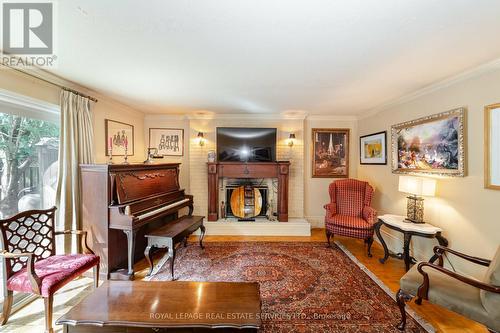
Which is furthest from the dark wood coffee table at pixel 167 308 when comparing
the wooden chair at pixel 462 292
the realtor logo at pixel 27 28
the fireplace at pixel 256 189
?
the fireplace at pixel 256 189

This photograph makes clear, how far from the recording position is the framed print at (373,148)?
3564mm

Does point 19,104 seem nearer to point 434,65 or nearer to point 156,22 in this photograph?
point 156,22

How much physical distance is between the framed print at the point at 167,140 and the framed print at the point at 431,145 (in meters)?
4.00

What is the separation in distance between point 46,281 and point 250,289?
1.69 meters

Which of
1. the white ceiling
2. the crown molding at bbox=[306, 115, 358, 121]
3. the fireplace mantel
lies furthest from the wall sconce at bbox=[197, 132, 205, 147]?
the crown molding at bbox=[306, 115, 358, 121]

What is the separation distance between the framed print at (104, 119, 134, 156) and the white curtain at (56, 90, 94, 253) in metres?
0.48

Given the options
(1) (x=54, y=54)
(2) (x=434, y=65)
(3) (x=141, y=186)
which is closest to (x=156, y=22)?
(1) (x=54, y=54)

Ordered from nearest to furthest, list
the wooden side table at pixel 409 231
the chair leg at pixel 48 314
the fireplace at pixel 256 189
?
the chair leg at pixel 48 314 < the wooden side table at pixel 409 231 < the fireplace at pixel 256 189

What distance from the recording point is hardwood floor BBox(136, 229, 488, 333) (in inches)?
71.1

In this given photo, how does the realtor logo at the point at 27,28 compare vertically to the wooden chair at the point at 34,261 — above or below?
above

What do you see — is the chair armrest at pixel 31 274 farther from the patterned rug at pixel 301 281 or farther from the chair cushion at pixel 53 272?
the patterned rug at pixel 301 281

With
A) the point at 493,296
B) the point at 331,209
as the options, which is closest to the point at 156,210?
the point at 331,209

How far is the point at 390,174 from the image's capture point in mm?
3416

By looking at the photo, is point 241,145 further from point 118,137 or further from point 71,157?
point 71,157
